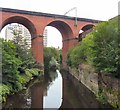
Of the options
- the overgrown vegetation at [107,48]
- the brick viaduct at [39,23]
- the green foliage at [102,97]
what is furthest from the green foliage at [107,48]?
the brick viaduct at [39,23]

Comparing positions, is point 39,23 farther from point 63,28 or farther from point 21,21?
point 63,28

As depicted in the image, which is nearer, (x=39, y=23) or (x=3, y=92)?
(x=3, y=92)

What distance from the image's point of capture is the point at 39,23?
33.2 metres

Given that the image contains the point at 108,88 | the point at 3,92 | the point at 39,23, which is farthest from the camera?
the point at 39,23

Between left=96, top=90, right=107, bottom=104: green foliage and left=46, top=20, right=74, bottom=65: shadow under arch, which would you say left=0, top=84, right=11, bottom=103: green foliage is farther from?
left=46, top=20, right=74, bottom=65: shadow under arch

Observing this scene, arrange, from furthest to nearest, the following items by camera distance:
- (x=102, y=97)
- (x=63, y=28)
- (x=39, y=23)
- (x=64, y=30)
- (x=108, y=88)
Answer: (x=64, y=30)
(x=63, y=28)
(x=39, y=23)
(x=102, y=97)
(x=108, y=88)

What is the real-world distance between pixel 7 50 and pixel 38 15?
17198mm

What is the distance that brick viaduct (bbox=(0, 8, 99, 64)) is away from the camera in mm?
31147

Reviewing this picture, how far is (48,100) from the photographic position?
49.2ft

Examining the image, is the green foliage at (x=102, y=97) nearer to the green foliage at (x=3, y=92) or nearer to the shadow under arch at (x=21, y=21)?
the green foliage at (x=3, y=92)

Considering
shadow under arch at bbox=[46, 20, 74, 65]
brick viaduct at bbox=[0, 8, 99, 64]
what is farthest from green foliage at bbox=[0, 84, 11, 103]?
shadow under arch at bbox=[46, 20, 74, 65]

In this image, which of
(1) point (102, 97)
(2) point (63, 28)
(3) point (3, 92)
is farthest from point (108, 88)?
(2) point (63, 28)

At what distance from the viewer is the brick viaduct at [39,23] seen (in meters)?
31.1

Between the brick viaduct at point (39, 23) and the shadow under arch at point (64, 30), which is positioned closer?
the brick viaduct at point (39, 23)
